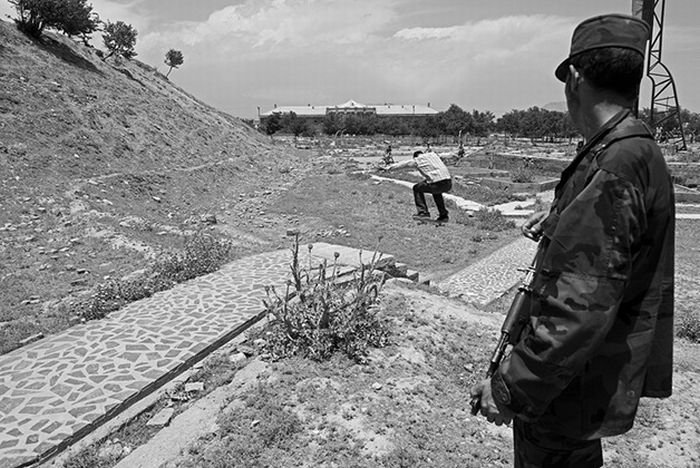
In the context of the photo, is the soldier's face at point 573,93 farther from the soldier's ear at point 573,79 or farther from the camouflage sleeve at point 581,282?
the camouflage sleeve at point 581,282

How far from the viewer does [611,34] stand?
154cm

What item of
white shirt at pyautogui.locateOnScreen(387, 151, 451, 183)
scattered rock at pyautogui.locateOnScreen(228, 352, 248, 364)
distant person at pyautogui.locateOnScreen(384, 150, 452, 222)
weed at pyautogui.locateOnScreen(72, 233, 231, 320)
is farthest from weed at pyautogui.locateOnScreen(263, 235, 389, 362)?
white shirt at pyautogui.locateOnScreen(387, 151, 451, 183)

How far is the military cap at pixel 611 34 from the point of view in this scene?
1.53 metres

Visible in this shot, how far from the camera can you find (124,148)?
15352 millimetres

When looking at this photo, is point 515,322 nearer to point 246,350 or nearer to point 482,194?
point 246,350

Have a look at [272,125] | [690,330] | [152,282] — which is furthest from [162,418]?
[272,125]

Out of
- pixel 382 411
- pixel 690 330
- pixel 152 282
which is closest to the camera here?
pixel 382 411

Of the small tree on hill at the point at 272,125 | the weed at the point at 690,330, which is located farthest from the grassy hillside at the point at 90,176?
the small tree on hill at the point at 272,125

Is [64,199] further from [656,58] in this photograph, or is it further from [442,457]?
[656,58]

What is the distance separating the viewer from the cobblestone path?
7086 millimetres

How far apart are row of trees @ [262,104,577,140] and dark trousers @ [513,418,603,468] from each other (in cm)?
5865

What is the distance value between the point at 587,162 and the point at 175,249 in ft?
27.1

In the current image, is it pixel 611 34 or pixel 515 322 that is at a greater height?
pixel 611 34

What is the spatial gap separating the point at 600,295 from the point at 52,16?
2312cm
